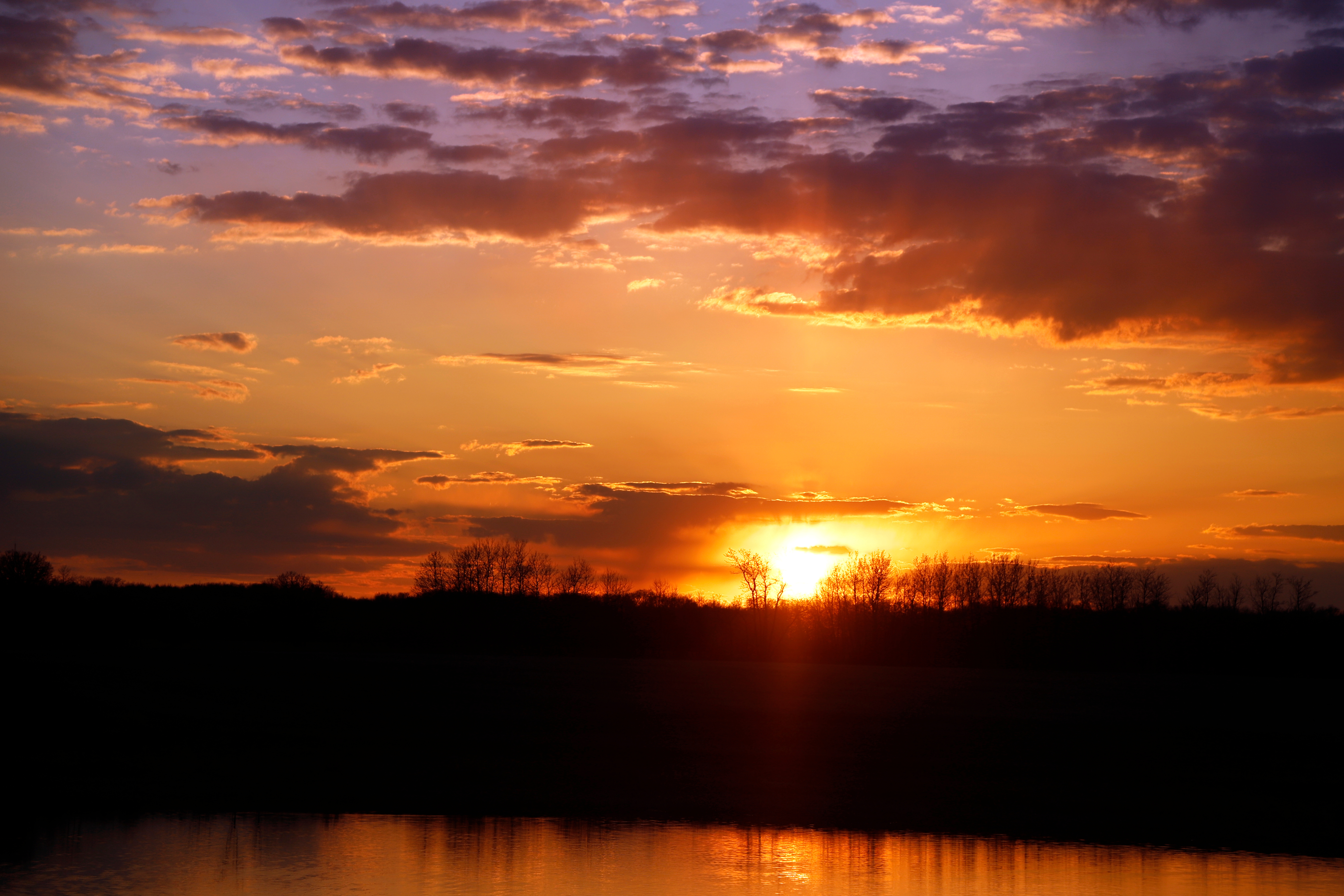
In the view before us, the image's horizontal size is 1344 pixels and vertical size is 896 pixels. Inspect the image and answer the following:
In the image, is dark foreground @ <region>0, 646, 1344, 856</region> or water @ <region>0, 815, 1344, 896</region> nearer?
water @ <region>0, 815, 1344, 896</region>

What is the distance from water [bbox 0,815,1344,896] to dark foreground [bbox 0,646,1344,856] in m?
1.64

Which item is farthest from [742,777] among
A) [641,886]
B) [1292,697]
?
[1292,697]

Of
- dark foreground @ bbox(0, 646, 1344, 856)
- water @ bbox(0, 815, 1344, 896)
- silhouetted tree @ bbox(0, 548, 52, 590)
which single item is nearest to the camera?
water @ bbox(0, 815, 1344, 896)

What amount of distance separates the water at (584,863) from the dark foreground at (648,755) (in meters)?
1.64

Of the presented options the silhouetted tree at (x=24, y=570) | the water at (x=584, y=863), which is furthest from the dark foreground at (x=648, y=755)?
the silhouetted tree at (x=24, y=570)

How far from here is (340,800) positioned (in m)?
26.0

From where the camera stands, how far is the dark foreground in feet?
85.1

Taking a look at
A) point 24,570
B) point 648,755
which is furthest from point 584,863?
point 24,570

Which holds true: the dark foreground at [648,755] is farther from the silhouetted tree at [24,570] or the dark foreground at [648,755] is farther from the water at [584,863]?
the silhouetted tree at [24,570]

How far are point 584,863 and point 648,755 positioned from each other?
13.5 metres

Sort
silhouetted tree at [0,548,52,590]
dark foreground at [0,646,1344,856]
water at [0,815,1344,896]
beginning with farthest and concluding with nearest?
1. silhouetted tree at [0,548,52,590]
2. dark foreground at [0,646,1344,856]
3. water at [0,815,1344,896]

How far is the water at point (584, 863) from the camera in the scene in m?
17.4

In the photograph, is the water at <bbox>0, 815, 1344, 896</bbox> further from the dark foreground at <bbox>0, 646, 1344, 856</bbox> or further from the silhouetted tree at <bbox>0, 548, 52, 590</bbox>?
the silhouetted tree at <bbox>0, 548, 52, 590</bbox>

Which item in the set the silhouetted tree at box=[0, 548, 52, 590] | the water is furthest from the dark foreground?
the silhouetted tree at box=[0, 548, 52, 590]
